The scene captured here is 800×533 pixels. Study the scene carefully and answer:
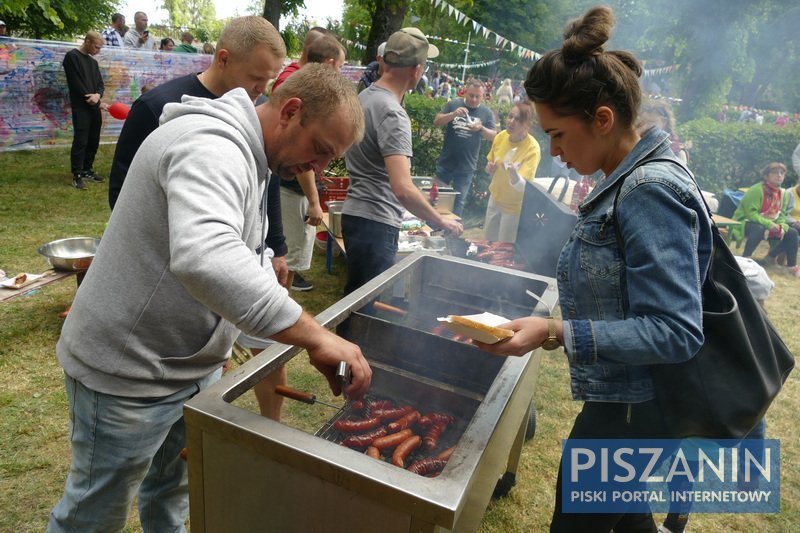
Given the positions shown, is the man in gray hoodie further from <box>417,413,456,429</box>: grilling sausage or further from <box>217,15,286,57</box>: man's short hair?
<box>217,15,286,57</box>: man's short hair

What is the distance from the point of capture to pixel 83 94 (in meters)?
8.38

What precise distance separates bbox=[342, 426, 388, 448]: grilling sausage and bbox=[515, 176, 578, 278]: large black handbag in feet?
10.8

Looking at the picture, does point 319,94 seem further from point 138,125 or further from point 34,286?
point 34,286

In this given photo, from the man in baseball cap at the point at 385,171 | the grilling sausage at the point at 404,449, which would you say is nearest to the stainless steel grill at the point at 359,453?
the grilling sausage at the point at 404,449

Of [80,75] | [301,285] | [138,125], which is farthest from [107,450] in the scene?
[80,75]

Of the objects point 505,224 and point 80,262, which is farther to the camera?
point 505,224

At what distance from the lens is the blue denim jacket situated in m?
1.36

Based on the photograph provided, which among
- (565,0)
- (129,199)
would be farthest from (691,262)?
(565,0)

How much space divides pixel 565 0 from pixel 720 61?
2540cm

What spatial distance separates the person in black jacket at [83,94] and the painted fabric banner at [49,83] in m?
2.23

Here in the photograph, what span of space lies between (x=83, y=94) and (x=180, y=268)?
9.17 m

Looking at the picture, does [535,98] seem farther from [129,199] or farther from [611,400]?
[129,199]

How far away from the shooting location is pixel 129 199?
145 centimetres

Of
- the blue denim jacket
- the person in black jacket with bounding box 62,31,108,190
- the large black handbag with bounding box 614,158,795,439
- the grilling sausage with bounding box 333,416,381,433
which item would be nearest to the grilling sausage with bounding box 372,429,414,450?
the grilling sausage with bounding box 333,416,381,433
